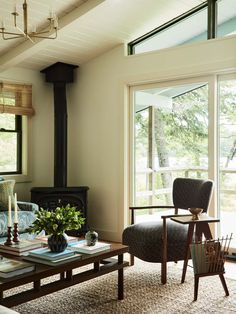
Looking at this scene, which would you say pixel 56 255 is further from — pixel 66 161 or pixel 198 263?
pixel 66 161

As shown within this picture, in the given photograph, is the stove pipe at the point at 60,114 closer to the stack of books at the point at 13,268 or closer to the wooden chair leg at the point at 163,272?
the wooden chair leg at the point at 163,272

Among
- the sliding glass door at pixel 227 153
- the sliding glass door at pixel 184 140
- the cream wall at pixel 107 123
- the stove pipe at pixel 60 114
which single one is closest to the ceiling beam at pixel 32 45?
the stove pipe at pixel 60 114

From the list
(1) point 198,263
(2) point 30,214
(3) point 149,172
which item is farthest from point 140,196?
(1) point 198,263

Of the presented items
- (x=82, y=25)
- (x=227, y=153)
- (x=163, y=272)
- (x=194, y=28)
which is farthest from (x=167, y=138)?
(x=163, y=272)

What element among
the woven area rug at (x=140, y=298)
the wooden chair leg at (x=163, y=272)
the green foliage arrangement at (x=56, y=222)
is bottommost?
the woven area rug at (x=140, y=298)

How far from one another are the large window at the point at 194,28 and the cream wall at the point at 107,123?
0.15 m

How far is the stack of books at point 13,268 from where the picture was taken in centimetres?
247

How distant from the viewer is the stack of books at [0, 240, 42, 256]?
2951mm

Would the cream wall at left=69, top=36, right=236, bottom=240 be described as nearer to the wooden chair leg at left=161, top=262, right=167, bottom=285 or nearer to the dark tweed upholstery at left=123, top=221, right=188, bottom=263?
the dark tweed upholstery at left=123, top=221, right=188, bottom=263

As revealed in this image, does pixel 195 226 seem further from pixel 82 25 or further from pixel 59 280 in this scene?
pixel 82 25

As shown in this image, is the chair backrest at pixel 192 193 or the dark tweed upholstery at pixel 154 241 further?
the chair backrest at pixel 192 193

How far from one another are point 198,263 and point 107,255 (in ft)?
2.44

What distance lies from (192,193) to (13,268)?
Answer: 216cm

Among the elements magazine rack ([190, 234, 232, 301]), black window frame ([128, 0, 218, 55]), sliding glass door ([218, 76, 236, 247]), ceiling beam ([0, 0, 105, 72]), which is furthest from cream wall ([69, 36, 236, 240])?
magazine rack ([190, 234, 232, 301])
